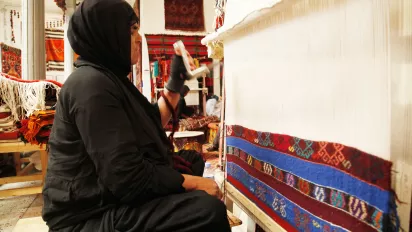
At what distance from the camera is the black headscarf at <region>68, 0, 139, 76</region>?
1066mm

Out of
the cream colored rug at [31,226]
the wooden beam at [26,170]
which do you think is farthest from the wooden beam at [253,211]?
the wooden beam at [26,170]

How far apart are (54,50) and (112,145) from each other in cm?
879

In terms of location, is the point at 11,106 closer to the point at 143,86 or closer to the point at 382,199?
the point at 382,199

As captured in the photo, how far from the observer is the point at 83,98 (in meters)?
0.92

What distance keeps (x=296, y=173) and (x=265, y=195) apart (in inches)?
10.6

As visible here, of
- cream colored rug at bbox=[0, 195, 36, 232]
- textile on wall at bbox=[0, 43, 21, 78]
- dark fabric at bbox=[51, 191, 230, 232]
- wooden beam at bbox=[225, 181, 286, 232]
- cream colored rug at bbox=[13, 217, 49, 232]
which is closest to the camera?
dark fabric at bbox=[51, 191, 230, 232]

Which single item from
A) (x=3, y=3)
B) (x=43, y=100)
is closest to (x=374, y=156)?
(x=43, y=100)

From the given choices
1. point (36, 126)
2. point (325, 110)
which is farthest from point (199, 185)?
point (36, 126)

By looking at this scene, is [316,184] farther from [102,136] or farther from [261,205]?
[102,136]

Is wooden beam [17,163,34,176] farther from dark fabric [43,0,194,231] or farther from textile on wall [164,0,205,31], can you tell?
textile on wall [164,0,205,31]

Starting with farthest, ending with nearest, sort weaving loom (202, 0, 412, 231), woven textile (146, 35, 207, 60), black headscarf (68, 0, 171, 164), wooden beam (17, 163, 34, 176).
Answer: woven textile (146, 35, 207, 60) → wooden beam (17, 163, 34, 176) → black headscarf (68, 0, 171, 164) → weaving loom (202, 0, 412, 231)

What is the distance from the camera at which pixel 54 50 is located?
837cm

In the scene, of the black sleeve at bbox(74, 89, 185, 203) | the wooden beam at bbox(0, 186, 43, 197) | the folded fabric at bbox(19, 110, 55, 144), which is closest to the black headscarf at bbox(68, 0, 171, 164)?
the black sleeve at bbox(74, 89, 185, 203)

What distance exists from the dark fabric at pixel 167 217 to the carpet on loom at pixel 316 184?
0.30 meters
